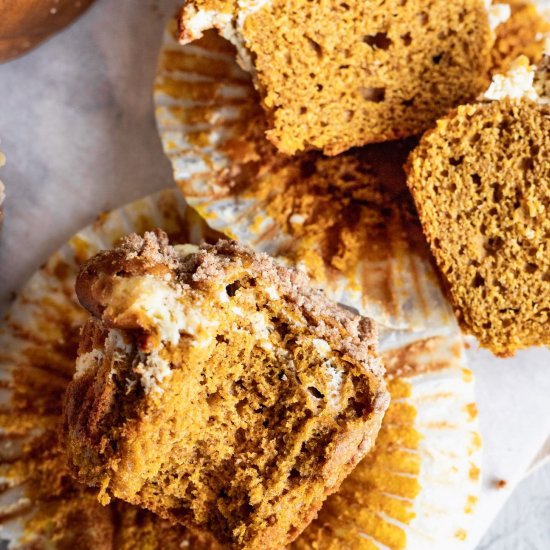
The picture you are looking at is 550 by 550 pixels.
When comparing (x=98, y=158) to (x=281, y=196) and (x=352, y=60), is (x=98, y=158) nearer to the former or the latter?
(x=281, y=196)

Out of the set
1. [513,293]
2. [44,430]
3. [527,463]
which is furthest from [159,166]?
[527,463]

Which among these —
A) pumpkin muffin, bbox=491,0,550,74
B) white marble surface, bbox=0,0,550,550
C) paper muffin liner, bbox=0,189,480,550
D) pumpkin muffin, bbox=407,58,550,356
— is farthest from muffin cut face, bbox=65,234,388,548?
pumpkin muffin, bbox=491,0,550,74

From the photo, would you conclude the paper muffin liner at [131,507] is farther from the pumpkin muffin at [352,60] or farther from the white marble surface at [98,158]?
the pumpkin muffin at [352,60]

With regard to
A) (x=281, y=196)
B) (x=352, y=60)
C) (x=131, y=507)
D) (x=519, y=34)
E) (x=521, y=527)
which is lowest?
(x=131, y=507)

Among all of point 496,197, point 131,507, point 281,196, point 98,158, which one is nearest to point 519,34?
point 496,197

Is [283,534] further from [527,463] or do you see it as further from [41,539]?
[527,463]

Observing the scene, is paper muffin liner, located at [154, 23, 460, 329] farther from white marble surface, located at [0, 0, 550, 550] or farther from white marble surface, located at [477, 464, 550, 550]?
→ white marble surface, located at [477, 464, 550, 550]

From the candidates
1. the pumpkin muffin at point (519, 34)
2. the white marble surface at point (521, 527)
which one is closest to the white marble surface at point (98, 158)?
the white marble surface at point (521, 527)
